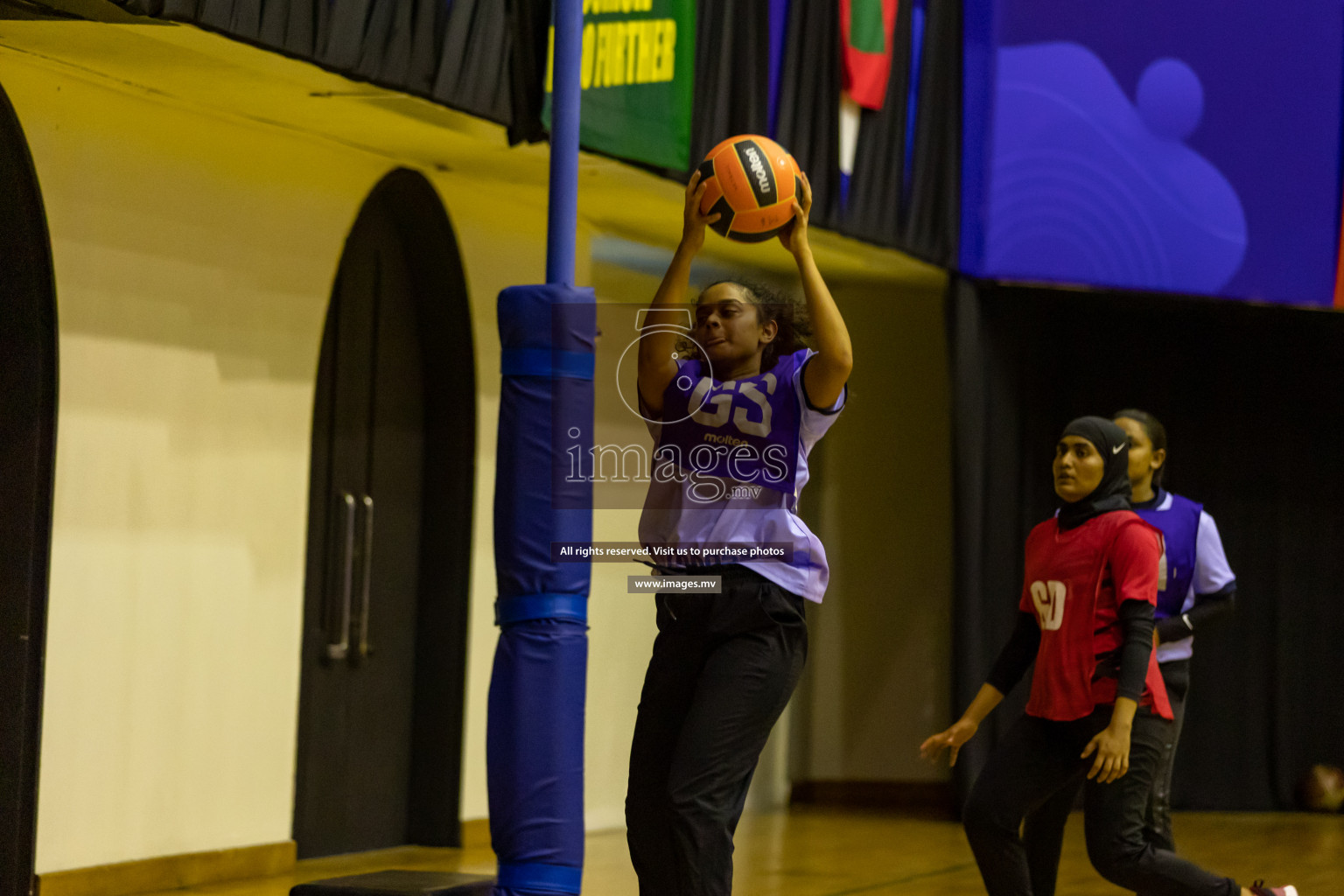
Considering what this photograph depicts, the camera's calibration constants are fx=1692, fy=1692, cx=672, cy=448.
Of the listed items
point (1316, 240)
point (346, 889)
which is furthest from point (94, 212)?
point (1316, 240)

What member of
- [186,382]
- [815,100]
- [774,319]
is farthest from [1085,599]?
[815,100]

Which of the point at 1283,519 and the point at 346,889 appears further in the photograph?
the point at 1283,519

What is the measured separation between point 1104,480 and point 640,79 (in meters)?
2.83

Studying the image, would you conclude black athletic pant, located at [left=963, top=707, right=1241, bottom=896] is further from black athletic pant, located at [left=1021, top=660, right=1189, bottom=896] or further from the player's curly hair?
the player's curly hair

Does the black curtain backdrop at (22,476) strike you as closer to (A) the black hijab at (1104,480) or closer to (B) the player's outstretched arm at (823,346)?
(B) the player's outstretched arm at (823,346)

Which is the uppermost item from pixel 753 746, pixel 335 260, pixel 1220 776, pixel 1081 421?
pixel 335 260

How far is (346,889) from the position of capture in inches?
171

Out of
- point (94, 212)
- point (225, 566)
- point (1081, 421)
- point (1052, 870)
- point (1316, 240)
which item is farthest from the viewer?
point (1316, 240)

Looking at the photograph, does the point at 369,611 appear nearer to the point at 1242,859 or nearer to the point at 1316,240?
the point at 1242,859

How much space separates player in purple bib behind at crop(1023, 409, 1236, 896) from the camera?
5531mm

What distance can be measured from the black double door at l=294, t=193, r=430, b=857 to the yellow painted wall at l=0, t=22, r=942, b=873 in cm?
16

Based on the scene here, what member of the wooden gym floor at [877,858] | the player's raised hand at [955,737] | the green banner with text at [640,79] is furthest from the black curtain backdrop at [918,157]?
the player's raised hand at [955,737]

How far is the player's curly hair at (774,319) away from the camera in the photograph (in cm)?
424

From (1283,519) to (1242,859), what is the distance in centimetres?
313
